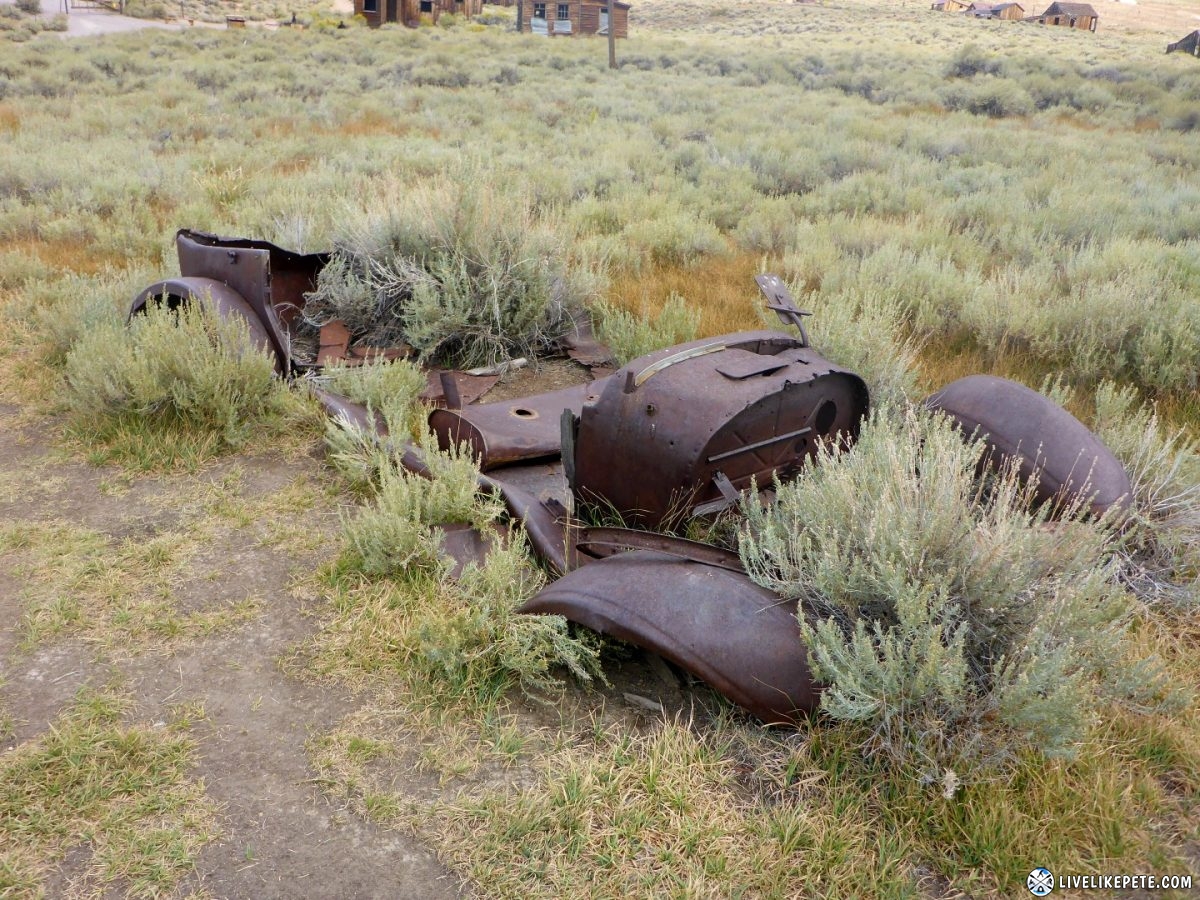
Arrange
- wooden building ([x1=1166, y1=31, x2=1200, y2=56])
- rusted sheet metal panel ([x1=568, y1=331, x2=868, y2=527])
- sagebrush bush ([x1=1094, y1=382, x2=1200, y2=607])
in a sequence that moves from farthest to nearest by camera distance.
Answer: wooden building ([x1=1166, y1=31, x2=1200, y2=56]) < sagebrush bush ([x1=1094, y1=382, x2=1200, y2=607]) < rusted sheet metal panel ([x1=568, y1=331, x2=868, y2=527])

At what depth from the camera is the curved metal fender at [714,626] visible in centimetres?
255

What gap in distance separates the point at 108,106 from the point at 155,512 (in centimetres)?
1558

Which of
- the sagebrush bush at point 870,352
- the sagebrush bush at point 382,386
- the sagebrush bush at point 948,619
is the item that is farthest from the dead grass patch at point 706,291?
the sagebrush bush at point 948,619

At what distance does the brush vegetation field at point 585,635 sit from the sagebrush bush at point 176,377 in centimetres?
2

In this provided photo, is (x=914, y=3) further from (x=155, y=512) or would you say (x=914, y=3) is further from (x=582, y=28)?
(x=155, y=512)

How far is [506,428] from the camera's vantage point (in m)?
4.35

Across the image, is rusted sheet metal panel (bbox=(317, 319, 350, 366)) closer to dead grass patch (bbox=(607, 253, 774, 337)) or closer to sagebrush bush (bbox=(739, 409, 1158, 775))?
dead grass patch (bbox=(607, 253, 774, 337))

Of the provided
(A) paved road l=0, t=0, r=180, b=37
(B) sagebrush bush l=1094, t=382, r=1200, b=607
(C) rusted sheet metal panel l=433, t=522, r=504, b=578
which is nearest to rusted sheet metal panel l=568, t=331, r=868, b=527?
(C) rusted sheet metal panel l=433, t=522, r=504, b=578

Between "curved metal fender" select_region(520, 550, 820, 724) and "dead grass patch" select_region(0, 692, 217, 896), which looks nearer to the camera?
"dead grass patch" select_region(0, 692, 217, 896)

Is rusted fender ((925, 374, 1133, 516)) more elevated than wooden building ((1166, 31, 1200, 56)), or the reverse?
wooden building ((1166, 31, 1200, 56))

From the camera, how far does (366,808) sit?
7.94 feet

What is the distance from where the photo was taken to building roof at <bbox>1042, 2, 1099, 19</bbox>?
58656 mm

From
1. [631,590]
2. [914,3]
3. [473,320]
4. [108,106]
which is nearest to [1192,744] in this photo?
[631,590]

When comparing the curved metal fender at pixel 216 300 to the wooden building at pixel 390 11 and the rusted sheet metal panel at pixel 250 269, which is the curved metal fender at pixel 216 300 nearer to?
the rusted sheet metal panel at pixel 250 269
